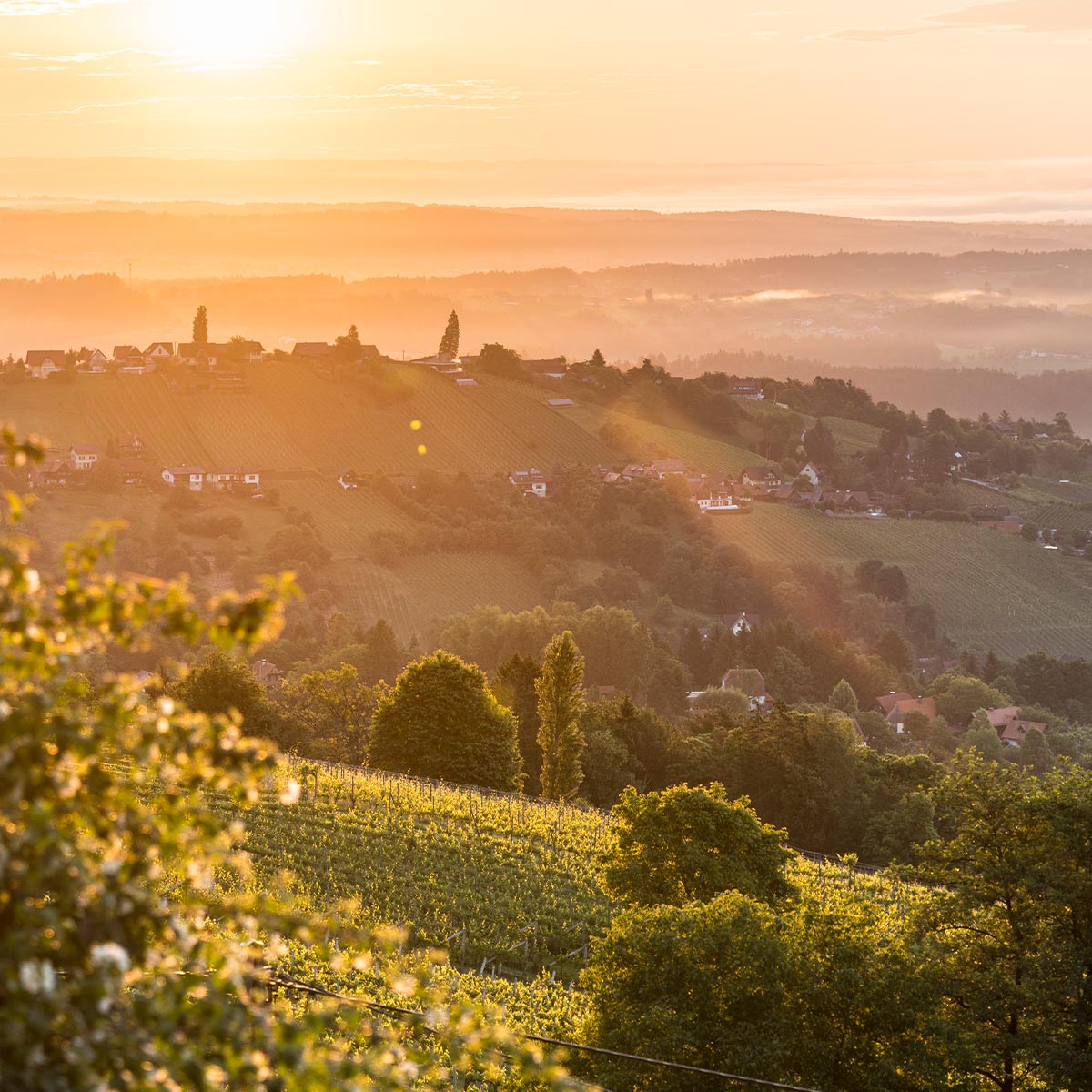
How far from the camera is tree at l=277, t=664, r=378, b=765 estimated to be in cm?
6512

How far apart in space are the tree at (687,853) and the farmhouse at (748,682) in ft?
243

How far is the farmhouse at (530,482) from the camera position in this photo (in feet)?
497

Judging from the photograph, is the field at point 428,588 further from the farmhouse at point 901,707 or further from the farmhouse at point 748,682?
the farmhouse at point 901,707

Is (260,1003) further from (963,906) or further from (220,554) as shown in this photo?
(220,554)

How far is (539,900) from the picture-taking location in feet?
120

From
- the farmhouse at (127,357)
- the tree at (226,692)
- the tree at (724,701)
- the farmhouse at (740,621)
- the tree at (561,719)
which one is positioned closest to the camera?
the tree at (561,719)

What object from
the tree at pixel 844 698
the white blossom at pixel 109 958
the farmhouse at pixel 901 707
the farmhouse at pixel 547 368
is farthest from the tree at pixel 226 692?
the farmhouse at pixel 547 368

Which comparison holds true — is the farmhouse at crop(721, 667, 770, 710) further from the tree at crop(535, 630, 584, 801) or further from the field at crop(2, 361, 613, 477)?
the field at crop(2, 361, 613, 477)

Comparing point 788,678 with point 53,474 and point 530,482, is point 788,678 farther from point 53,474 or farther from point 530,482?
point 53,474

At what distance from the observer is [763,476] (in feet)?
551

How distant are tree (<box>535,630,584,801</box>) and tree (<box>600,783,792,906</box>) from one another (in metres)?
26.8

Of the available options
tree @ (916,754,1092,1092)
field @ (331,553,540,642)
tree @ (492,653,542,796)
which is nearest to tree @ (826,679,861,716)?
field @ (331,553,540,642)

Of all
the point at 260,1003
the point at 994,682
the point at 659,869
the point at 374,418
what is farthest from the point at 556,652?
the point at 374,418

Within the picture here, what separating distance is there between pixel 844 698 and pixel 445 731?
5397 centimetres
